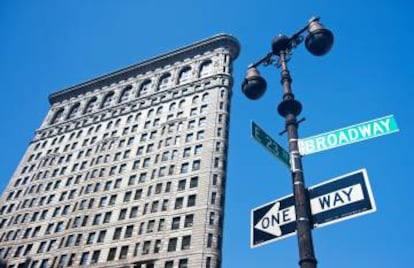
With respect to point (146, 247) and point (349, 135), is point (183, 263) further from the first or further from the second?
point (349, 135)

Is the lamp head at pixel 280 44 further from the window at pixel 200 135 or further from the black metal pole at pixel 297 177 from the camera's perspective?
the window at pixel 200 135

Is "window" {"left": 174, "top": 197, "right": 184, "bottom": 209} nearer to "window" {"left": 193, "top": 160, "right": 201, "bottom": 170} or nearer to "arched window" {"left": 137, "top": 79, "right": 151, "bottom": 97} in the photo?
"window" {"left": 193, "top": 160, "right": 201, "bottom": 170}

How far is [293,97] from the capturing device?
7438mm

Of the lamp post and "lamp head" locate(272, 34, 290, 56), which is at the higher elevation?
"lamp head" locate(272, 34, 290, 56)

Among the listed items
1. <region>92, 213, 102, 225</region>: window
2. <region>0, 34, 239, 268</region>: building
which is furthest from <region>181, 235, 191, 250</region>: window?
<region>92, 213, 102, 225</region>: window

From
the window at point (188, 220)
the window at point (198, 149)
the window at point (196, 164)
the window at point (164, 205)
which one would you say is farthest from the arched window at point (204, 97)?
the window at point (188, 220)

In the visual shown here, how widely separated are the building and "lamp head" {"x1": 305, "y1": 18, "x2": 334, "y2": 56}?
35215 millimetres

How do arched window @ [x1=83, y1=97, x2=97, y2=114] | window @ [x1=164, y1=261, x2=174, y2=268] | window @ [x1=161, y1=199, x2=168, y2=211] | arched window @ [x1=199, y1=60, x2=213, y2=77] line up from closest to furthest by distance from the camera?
1. window @ [x1=164, y1=261, x2=174, y2=268]
2. window @ [x1=161, y1=199, x2=168, y2=211]
3. arched window @ [x1=199, y1=60, x2=213, y2=77]
4. arched window @ [x1=83, y1=97, x2=97, y2=114]

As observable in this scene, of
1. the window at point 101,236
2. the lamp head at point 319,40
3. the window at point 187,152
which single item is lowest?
the lamp head at point 319,40

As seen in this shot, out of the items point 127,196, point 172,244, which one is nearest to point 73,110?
point 127,196

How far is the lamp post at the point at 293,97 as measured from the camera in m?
5.65

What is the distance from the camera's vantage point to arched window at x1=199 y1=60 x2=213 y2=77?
71.3 metres

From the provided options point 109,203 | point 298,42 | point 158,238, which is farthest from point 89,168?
point 298,42

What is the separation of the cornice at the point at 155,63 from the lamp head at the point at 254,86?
68470mm
